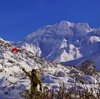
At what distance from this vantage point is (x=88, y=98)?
37.8ft

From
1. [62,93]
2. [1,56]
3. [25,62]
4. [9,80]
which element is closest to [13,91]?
[9,80]

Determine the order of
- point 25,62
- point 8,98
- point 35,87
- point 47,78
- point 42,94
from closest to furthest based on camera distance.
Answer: point 42,94, point 35,87, point 8,98, point 47,78, point 25,62

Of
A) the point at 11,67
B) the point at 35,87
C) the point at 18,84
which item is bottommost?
the point at 35,87

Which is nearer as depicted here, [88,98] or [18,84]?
[88,98]

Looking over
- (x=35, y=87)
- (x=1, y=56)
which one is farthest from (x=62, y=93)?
(x=1, y=56)

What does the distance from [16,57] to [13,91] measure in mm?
49438

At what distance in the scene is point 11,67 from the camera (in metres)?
53.7

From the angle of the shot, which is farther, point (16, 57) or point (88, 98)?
point (16, 57)

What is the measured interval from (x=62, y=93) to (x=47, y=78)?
17797 mm

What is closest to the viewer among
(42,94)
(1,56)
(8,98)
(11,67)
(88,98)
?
(88,98)

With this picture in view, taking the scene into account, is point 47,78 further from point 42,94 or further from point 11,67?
point 11,67

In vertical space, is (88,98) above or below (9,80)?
below

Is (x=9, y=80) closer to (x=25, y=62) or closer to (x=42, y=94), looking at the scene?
(x=42, y=94)

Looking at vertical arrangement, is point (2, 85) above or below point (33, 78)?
above
